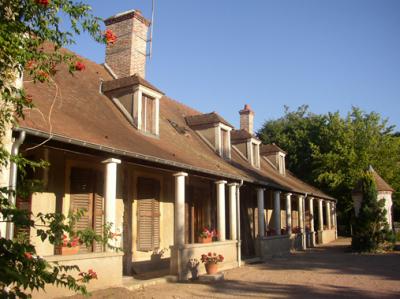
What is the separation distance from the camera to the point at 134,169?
1139 centimetres

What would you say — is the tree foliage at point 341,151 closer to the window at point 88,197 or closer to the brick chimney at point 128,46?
the brick chimney at point 128,46

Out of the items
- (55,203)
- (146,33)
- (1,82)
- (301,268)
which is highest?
(146,33)

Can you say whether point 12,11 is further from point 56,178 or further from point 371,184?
point 371,184

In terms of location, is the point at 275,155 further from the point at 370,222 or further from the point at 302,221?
the point at 370,222

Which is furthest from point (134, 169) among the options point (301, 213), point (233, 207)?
point (301, 213)

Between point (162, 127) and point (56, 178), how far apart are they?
5.52 meters

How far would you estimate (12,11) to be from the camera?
3.48 m

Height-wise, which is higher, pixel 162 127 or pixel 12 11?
pixel 162 127

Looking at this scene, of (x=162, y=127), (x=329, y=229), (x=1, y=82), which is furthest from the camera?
(x=329, y=229)

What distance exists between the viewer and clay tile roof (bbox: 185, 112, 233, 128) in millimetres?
16453

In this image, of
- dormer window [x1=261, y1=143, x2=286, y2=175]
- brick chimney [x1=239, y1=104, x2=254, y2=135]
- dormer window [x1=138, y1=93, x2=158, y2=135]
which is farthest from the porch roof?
brick chimney [x1=239, y1=104, x2=254, y2=135]

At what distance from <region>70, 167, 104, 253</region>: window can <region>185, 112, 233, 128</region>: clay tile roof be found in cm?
723

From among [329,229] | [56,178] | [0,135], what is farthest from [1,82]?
[329,229]

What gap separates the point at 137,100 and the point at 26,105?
8516 millimetres
